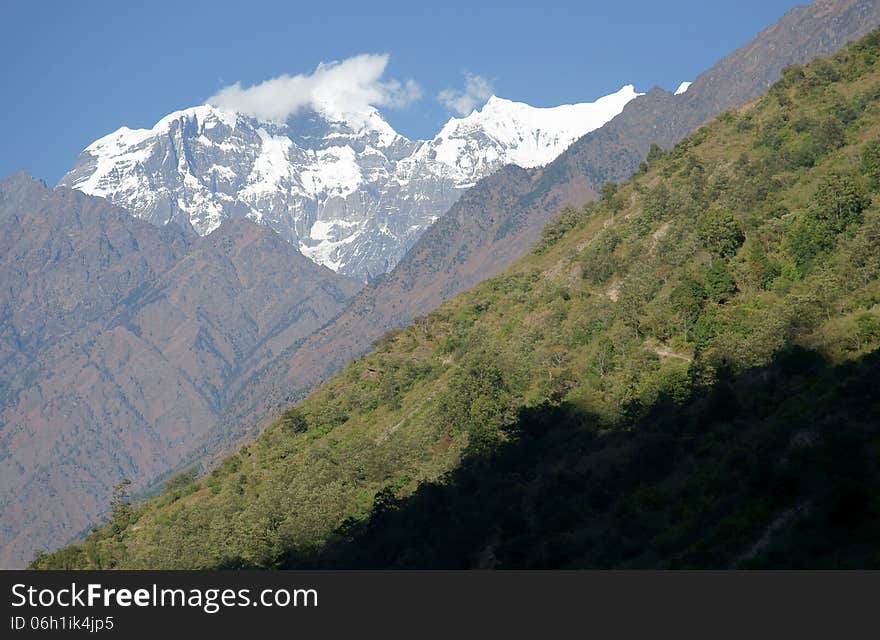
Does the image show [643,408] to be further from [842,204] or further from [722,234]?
[842,204]

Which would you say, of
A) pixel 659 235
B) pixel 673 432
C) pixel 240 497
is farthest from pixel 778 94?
pixel 240 497

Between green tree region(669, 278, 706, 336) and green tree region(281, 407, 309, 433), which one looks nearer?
green tree region(669, 278, 706, 336)

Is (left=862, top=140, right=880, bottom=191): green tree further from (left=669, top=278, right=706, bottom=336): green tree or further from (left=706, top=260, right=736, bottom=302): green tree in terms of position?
(left=669, top=278, right=706, bottom=336): green tree

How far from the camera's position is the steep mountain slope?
48156mm

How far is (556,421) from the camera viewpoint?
7681 cm

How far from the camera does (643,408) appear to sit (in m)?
70.3

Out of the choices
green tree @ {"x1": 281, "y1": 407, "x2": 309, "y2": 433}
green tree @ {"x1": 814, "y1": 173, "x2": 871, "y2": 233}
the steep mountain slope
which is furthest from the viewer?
green tree @ {"x1": 281, "y1": 407, "x2": 309, "y2": 433}

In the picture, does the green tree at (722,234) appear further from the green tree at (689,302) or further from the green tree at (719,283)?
the green tree at (689,302)

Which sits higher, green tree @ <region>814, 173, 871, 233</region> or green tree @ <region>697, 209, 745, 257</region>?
green tree @ <region>697, 209, 745, 257</region>

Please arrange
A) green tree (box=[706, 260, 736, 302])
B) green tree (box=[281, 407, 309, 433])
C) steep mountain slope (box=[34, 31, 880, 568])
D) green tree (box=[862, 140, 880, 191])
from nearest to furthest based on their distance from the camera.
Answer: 1. steep mountain slope (box=[34, 31, 880, 568])
2. green tree (box=[706, 260, 736, 302])
3. green tree (box=[862, 140, 880, 191])
4. green tree (box=[281, 407, 309, 433])

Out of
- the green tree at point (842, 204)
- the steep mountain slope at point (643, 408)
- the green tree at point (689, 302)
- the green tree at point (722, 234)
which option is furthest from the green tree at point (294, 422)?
the green tree at point (842, 204)

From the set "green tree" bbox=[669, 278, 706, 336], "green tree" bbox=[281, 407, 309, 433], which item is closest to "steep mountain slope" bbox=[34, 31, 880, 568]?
"green tree" bbox=[669, 278, 706, 336]
